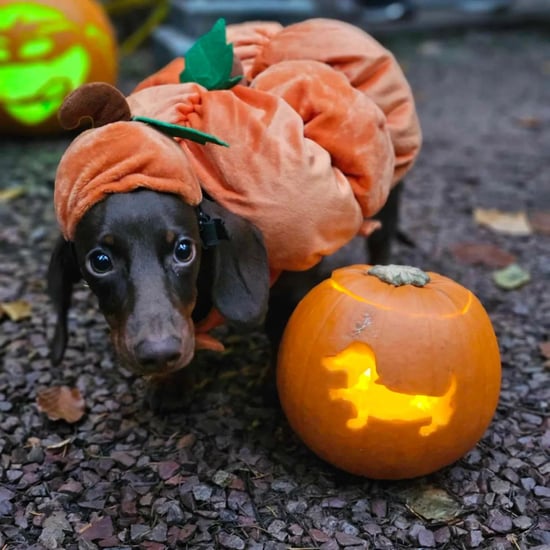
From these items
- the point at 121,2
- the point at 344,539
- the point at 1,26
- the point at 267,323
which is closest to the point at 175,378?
the point at 267,323

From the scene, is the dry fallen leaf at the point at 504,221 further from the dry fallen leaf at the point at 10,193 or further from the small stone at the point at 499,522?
the dry fallen leaf at the point at 10,193

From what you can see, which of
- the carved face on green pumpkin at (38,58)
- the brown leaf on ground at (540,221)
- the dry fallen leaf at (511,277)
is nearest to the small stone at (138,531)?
the dry fallen leaf at (511,277)

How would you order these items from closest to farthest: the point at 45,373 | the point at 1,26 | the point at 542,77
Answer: the point at 45,373
the point at 1,26
the point at 542,77

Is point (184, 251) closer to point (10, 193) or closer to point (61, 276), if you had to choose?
point (61, 276)

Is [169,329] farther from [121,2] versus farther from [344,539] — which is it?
[121,2]

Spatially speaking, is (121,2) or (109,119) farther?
(121,2)

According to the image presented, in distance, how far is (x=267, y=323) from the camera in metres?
2.55

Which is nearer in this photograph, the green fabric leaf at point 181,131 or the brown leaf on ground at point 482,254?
the green fabric leaf at point 181,131

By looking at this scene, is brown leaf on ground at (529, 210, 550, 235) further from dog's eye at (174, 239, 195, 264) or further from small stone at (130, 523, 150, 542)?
small stone at (130, 523, 150, 542)

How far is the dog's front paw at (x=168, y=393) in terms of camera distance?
2.47m

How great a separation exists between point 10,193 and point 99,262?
7.68 feet

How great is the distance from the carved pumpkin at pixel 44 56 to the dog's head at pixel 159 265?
267 cm

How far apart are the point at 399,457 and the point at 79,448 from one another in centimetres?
97

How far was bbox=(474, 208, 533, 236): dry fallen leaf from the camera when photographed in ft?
12.8
